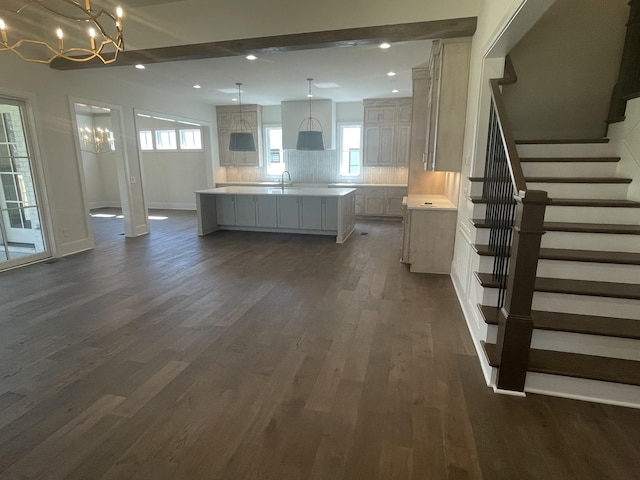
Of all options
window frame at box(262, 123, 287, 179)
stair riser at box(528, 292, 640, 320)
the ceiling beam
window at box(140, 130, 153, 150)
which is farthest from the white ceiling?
stair riser at box(528, 292, 640, 320)

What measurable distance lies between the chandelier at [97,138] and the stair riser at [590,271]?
9.28 m

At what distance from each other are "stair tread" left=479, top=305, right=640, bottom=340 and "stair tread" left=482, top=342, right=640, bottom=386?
181 millimetres

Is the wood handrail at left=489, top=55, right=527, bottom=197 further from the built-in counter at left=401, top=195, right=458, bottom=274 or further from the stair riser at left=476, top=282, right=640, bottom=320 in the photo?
the built-in counter at left=401, top=195, right=458, bottom=274

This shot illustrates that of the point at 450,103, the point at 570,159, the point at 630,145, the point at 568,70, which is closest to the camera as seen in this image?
the point at 630,145

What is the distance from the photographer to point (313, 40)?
3.80 meters

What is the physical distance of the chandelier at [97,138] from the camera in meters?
8.41

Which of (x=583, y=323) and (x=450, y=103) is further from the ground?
(x=450, y=103)

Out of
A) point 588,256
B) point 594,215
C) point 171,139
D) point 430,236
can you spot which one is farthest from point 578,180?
point 171,139

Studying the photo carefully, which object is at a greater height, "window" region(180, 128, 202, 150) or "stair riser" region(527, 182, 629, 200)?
"window" region(180, 128, 202, 150)

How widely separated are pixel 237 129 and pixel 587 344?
9115mm

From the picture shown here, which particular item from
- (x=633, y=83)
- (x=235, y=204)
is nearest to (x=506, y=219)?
(x=633, y=83)

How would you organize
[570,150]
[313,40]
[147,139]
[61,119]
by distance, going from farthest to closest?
[147,139] < [61,119] < [313,40] < [570,150]

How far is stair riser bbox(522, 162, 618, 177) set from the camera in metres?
3.02

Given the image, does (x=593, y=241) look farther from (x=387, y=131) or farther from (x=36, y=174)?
(x=36, y=174)
